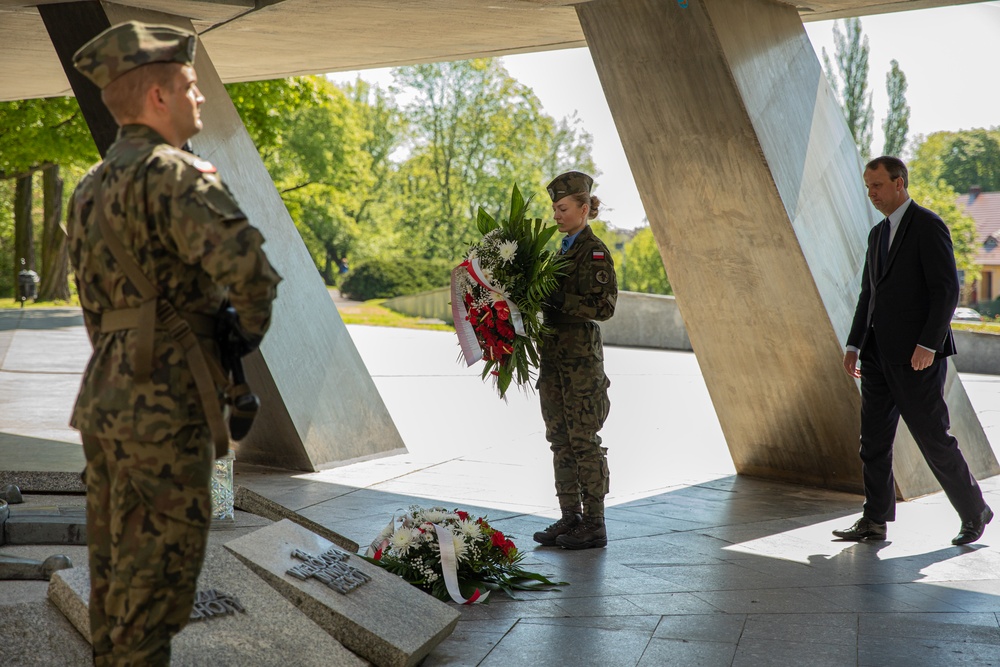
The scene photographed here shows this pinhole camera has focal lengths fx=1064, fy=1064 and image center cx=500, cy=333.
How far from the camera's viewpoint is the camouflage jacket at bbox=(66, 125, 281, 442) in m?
2.88

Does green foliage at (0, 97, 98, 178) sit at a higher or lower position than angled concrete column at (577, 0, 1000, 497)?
higher

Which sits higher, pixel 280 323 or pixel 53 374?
pixel 280 323

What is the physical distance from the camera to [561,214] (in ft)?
19.4

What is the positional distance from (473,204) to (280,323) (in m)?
37.7

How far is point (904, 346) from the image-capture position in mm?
5984

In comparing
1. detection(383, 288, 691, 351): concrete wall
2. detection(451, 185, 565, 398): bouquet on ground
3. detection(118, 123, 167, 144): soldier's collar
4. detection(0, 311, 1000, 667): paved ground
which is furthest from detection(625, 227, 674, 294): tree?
detection(118, 123, 167, 144): soldier's collar

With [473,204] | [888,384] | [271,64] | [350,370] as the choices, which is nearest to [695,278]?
[888,384]

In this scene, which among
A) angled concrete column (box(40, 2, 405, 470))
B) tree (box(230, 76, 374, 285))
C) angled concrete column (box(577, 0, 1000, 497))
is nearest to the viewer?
angled concrete column (box(577, 0, 1000, 497))

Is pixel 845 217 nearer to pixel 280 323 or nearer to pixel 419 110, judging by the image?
pixel 280 323

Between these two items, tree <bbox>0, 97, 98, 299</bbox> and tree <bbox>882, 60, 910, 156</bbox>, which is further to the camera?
tree <bbox>882, 60, 910, 156</bbox>

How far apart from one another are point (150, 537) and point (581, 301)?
126 inches

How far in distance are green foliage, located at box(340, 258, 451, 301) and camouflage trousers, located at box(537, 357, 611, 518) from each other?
34.1 metres

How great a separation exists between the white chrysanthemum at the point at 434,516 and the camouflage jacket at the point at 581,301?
1200 millimetres

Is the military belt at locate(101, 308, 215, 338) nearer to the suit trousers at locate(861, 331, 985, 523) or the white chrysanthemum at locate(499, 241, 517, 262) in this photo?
the white chrysanthemum at locate(499, 241, 517, 262)
